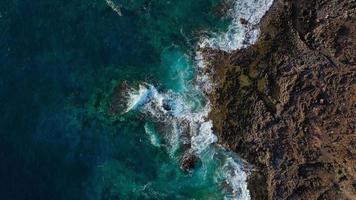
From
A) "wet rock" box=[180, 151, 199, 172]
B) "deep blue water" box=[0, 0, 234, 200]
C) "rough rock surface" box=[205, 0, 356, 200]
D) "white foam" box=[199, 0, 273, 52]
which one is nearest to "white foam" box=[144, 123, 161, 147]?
"deep blue water" box=[0, 0, 234, 200]

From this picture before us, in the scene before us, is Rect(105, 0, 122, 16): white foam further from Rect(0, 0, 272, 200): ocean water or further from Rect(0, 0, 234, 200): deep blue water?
Rect(0, 0, 234, 200): deep blue water

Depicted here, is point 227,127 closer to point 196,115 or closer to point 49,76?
point 196,115

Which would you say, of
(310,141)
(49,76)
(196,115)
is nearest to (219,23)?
(196,115)

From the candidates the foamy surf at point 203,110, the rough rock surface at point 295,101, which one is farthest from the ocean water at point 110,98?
the rough rock surface at point 295,101

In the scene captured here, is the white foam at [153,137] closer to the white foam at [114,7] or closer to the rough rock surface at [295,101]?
the rough rock surface at [295,101]

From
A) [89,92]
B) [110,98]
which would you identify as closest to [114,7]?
[89,92]
